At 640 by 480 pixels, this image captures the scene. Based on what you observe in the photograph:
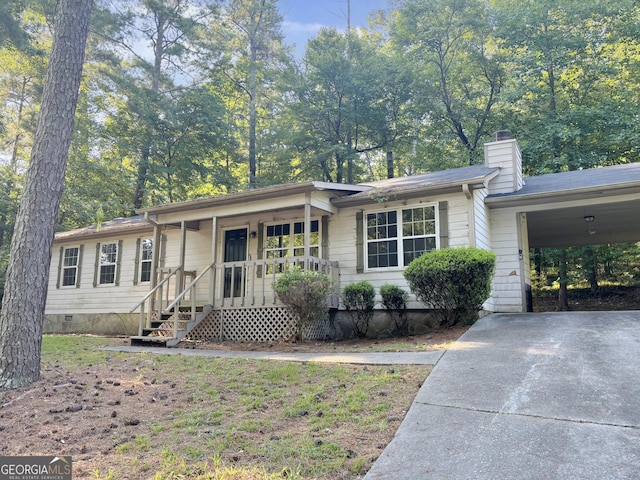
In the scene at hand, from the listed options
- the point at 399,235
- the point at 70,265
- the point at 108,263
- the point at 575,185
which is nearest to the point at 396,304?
the point at 399,235

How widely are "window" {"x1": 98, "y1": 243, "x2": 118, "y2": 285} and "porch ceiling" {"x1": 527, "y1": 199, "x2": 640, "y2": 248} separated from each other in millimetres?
11787

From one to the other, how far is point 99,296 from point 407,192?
10.1 metres

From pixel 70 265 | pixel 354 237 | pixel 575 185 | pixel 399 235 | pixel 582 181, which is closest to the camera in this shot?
pixel 575 185

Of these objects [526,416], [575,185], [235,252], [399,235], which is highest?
[575,185]

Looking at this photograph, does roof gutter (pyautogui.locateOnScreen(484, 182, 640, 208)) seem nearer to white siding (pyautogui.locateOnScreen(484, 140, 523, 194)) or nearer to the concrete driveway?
white siding (pyautogui.locateOnScreen(484, 140, 523, 194))

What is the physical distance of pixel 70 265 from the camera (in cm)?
1502

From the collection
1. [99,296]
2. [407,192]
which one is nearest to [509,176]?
[407,192]

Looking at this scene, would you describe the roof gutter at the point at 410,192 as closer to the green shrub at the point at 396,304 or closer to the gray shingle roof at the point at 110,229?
the green shrub at the point at 396,304

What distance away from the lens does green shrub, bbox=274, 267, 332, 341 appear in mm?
8773

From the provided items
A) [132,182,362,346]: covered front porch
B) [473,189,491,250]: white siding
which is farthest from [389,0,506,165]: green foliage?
[132,182,362,346]: covered front porch

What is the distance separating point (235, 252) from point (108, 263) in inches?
184

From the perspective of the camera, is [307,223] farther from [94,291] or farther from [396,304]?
[94,291]

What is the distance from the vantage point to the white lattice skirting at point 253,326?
31.8 feet

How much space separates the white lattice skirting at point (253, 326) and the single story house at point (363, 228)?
0.08 feet
